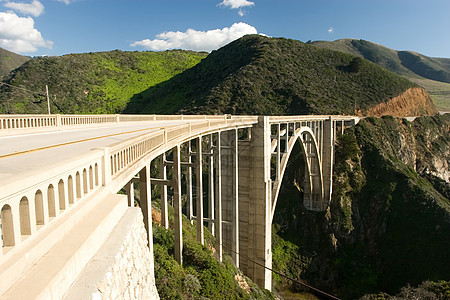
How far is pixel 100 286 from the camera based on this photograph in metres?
2.80

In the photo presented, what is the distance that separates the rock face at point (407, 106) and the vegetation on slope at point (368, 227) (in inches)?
527

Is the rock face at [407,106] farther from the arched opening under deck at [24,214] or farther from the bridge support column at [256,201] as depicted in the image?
the arched opening under deck at [24,214]

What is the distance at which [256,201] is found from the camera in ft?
64.9

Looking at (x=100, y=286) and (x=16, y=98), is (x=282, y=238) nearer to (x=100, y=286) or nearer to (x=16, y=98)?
(x=100, y=286)

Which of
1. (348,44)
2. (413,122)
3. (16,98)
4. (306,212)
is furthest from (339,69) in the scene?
(348,44)

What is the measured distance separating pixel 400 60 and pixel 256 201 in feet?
633

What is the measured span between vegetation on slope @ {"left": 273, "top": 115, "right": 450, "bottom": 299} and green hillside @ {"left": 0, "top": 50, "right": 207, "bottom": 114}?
4279 cm

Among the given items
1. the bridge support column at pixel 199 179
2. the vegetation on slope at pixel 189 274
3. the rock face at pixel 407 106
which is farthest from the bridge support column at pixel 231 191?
the rock face at pixel 407 106

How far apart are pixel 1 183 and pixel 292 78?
5460cm

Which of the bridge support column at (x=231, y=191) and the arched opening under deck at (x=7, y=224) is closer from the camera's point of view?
the arched opening under deck at (x=7, y=224)

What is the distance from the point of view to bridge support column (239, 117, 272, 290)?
19250mm

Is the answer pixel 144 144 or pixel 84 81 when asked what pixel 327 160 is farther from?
pixel 84 81

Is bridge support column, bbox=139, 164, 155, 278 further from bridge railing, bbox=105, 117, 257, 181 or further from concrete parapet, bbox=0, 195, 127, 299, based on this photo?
concrete parapet, bbox=0, 195, 127, 299

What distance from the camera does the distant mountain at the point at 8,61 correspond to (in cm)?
8946
